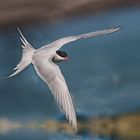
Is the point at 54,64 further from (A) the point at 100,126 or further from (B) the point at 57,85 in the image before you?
(A) the point at 100,126

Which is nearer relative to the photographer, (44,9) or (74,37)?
(74,37)

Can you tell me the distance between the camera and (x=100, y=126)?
9.45 feet

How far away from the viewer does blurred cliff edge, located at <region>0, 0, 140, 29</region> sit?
9.97ft

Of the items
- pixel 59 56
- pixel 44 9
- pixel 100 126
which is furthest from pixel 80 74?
pixel 44 9

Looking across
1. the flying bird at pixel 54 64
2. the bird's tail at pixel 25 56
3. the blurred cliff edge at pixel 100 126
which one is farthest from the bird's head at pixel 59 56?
the blurred cliff edge at pixel 100 126

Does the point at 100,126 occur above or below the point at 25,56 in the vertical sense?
below

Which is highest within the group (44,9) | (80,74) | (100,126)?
(44,9)

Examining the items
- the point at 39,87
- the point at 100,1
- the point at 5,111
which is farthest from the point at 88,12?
the point at 5,111

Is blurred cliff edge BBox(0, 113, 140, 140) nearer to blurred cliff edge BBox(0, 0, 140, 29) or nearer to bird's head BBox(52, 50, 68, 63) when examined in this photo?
bird's head BBox(52, 50, 68, 63)

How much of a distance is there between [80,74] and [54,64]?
0.15 metres

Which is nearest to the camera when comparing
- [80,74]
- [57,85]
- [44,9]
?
[57,85]

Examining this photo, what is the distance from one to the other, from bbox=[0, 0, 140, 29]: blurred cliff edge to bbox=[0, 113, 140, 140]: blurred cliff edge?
0.56 m

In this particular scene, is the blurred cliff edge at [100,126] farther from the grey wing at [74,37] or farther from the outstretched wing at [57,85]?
the grey wing at [74,37]

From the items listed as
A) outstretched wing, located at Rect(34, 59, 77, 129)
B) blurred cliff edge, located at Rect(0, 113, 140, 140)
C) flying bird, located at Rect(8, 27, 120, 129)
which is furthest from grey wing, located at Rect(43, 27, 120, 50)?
blurred cliff edge, located at Rect(0, 113, 140, 140)
